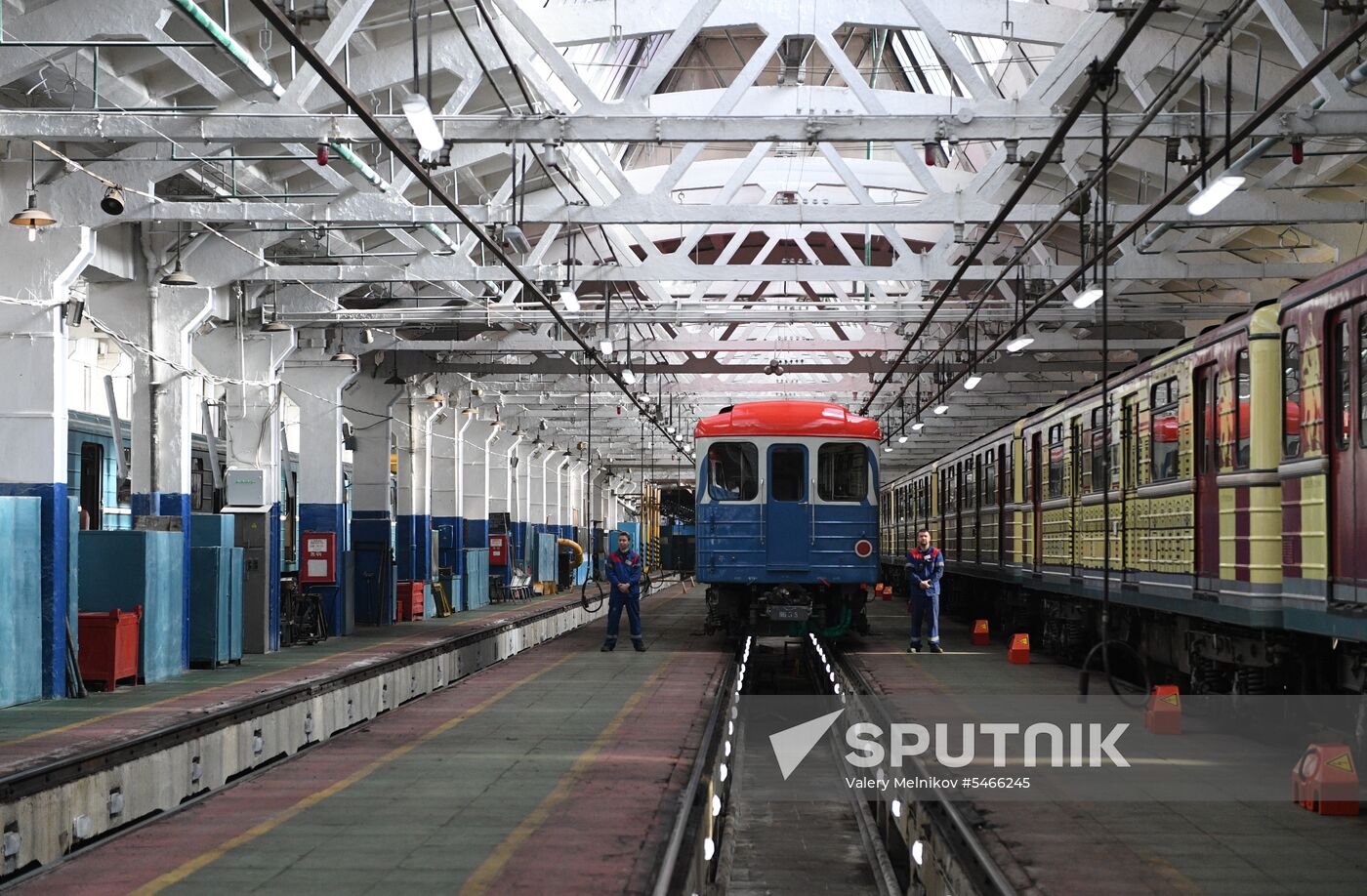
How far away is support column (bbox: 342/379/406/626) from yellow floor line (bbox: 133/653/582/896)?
45.3 feet

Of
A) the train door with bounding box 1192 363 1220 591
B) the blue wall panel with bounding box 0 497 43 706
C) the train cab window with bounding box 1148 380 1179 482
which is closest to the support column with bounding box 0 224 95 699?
the blue wall panel with bounding box 0 497 43 706

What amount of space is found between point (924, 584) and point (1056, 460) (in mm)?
2319

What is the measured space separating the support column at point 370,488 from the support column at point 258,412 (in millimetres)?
→ 6029

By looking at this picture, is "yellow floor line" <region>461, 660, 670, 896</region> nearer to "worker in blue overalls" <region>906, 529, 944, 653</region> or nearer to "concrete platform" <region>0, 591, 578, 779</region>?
"concrete platform" <region>0, 591, 578, 779</region>

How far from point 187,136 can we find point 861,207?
7.09m

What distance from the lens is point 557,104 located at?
1432 cm

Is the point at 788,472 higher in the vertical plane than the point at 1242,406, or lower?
lower

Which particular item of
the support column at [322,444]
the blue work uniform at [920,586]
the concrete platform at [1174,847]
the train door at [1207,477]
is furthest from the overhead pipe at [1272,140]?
the support column at [322,444]

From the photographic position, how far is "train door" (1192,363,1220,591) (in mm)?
11727

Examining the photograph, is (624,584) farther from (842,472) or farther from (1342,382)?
(1342,382)

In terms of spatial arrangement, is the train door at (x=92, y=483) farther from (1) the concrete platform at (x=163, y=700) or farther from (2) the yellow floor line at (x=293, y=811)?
(2) the yellow floor line at (x=293, y=811)

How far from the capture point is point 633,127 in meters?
13.5

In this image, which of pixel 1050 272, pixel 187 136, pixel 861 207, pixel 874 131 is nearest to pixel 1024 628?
pixel 1050 272

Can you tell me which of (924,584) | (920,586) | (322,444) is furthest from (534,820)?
(322,444)
